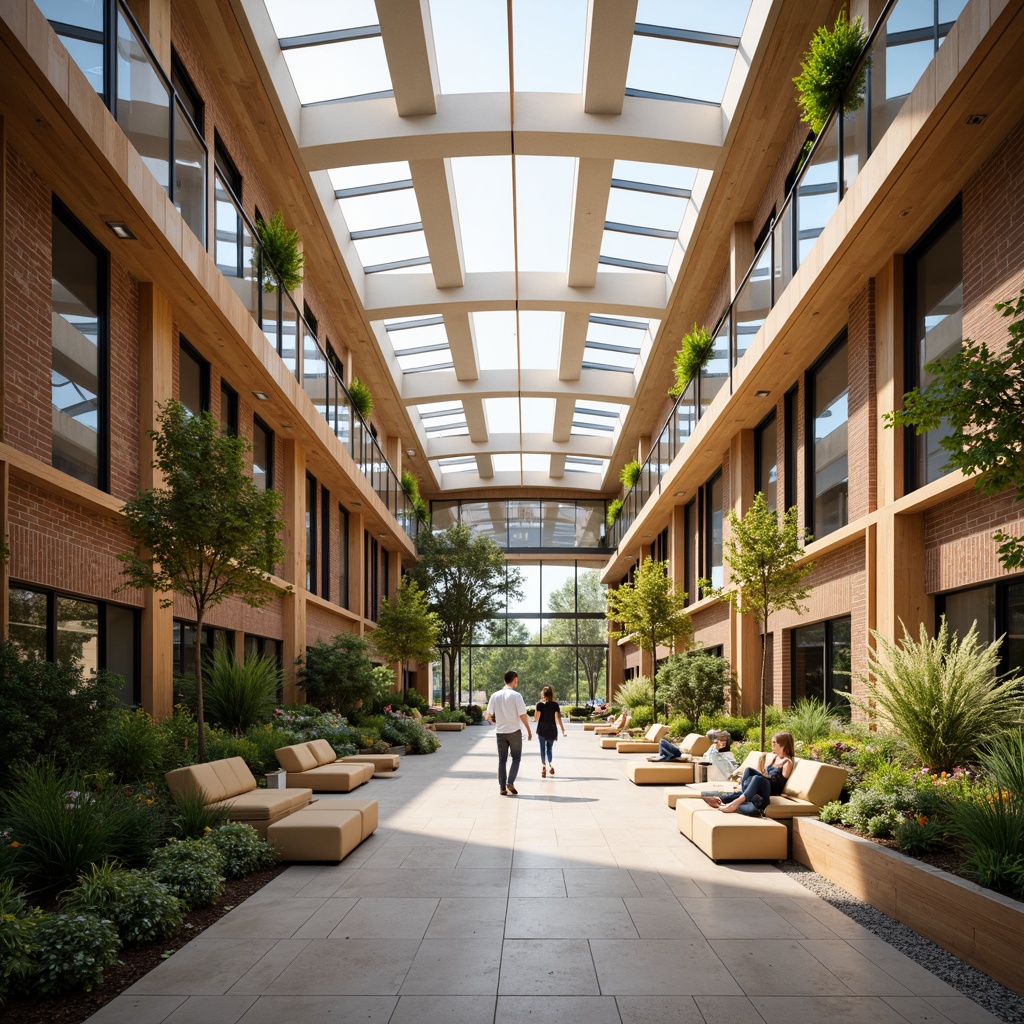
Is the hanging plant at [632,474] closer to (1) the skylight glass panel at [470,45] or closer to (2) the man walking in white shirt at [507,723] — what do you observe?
(1) the skylight glass panel at [470,45]

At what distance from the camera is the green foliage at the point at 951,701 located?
870 centimetres

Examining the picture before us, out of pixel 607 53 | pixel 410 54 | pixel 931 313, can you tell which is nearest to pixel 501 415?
pixel 410 54

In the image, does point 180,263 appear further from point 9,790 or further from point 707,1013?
point 707,1013

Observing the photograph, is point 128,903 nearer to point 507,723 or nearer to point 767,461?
point 507,723

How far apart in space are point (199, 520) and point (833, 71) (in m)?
8.97

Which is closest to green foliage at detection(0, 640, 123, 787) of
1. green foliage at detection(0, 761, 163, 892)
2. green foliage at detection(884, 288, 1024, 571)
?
green foliage at detection(0, 761, 163, 892)

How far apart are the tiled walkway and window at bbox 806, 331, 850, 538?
613 cm

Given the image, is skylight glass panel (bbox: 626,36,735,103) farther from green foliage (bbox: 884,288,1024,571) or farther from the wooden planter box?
the wooden planter box

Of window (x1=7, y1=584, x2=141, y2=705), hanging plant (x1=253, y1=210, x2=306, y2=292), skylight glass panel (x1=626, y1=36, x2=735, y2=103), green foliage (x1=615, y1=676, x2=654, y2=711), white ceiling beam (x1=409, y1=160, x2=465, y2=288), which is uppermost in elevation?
skylight glass panel (x1=626, y1=36, x2=735, y2=103)

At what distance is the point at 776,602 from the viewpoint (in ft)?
45.4

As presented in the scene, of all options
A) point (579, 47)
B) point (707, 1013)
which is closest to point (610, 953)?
point (707, 1013)

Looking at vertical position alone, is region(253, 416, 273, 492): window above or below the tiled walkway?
above

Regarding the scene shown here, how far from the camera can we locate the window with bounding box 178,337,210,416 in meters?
13.7

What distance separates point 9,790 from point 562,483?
35.5 meters
